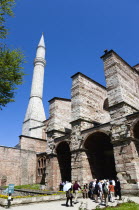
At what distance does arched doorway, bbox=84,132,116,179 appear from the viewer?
41.4ft

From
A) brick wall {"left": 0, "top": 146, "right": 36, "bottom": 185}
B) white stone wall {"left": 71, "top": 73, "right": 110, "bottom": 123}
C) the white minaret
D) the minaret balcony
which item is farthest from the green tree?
the minaret balcony

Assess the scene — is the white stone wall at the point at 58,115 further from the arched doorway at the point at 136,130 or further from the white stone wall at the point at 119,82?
the arched doorway at the point at 136,130

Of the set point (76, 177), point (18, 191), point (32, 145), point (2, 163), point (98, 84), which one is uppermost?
point (98, 84)

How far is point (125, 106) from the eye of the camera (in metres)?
10.8

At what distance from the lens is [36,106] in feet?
112

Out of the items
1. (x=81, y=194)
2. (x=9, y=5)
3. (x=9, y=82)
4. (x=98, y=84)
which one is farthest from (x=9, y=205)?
(x=98, y=84)

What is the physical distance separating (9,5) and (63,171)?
44.4ft

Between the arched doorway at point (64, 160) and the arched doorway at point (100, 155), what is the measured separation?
2848mm

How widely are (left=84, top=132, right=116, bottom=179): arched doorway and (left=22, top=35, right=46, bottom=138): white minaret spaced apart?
17365mm

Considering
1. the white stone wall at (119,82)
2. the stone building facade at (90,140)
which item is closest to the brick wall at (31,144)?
the stone building facade at (90,140)

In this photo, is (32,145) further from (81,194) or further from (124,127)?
(124,127)

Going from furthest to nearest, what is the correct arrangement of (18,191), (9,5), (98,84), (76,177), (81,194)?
1. (98,84)
2. (18,191)
3. (76,177)
4. (81,194)
5. (9,5)

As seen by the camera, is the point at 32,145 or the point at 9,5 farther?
the point at 32,145

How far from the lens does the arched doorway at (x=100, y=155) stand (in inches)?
497
